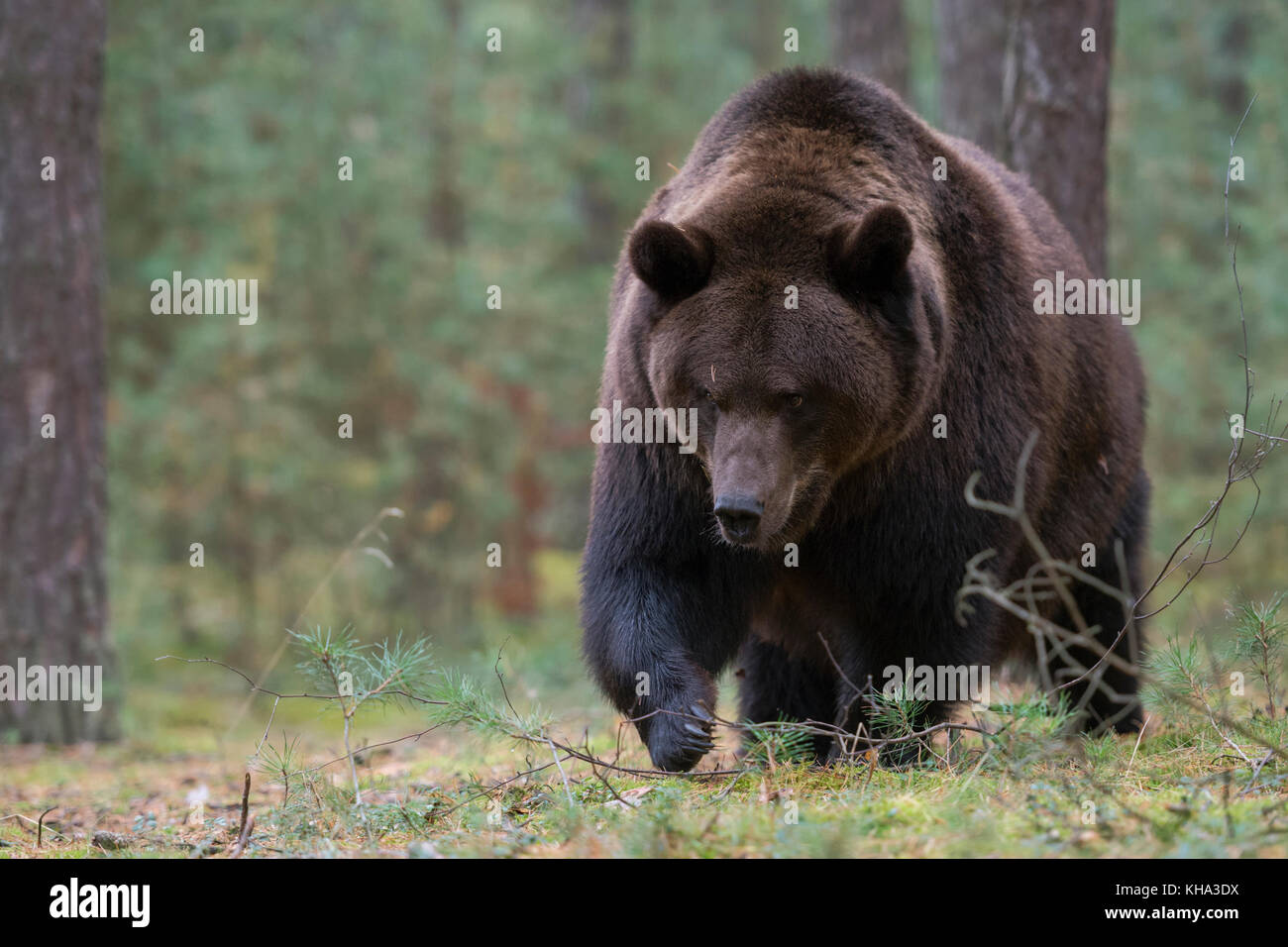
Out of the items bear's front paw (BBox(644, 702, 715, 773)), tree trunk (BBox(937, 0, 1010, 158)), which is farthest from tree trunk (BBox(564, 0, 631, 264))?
bear's front paw (BBox(644, 702, 715, 773))

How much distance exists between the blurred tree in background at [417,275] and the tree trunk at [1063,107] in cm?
298

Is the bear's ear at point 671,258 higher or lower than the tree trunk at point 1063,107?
lower

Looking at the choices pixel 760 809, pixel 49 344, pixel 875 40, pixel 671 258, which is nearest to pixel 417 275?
pixel 875 40

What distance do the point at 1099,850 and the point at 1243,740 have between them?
208 centimetres

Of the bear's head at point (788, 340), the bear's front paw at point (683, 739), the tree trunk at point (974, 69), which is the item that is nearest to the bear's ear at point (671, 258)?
the bear's head at point (788, 340)

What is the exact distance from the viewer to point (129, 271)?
14406mm

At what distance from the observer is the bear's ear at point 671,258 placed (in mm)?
5164

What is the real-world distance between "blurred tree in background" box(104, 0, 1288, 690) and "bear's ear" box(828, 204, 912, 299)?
665 centimetres

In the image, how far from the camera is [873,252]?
16.8ft

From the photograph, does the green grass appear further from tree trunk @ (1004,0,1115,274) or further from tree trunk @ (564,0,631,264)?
tree trunk @ (564,0,631,264)

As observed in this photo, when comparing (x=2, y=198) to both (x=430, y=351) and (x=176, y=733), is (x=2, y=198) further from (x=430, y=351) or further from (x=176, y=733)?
(x=430, y=351)

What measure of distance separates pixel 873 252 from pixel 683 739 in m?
2.14

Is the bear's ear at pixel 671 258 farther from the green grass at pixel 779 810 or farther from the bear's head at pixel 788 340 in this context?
the green grass at pixel 779 810

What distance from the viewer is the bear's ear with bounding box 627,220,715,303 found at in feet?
16.9
